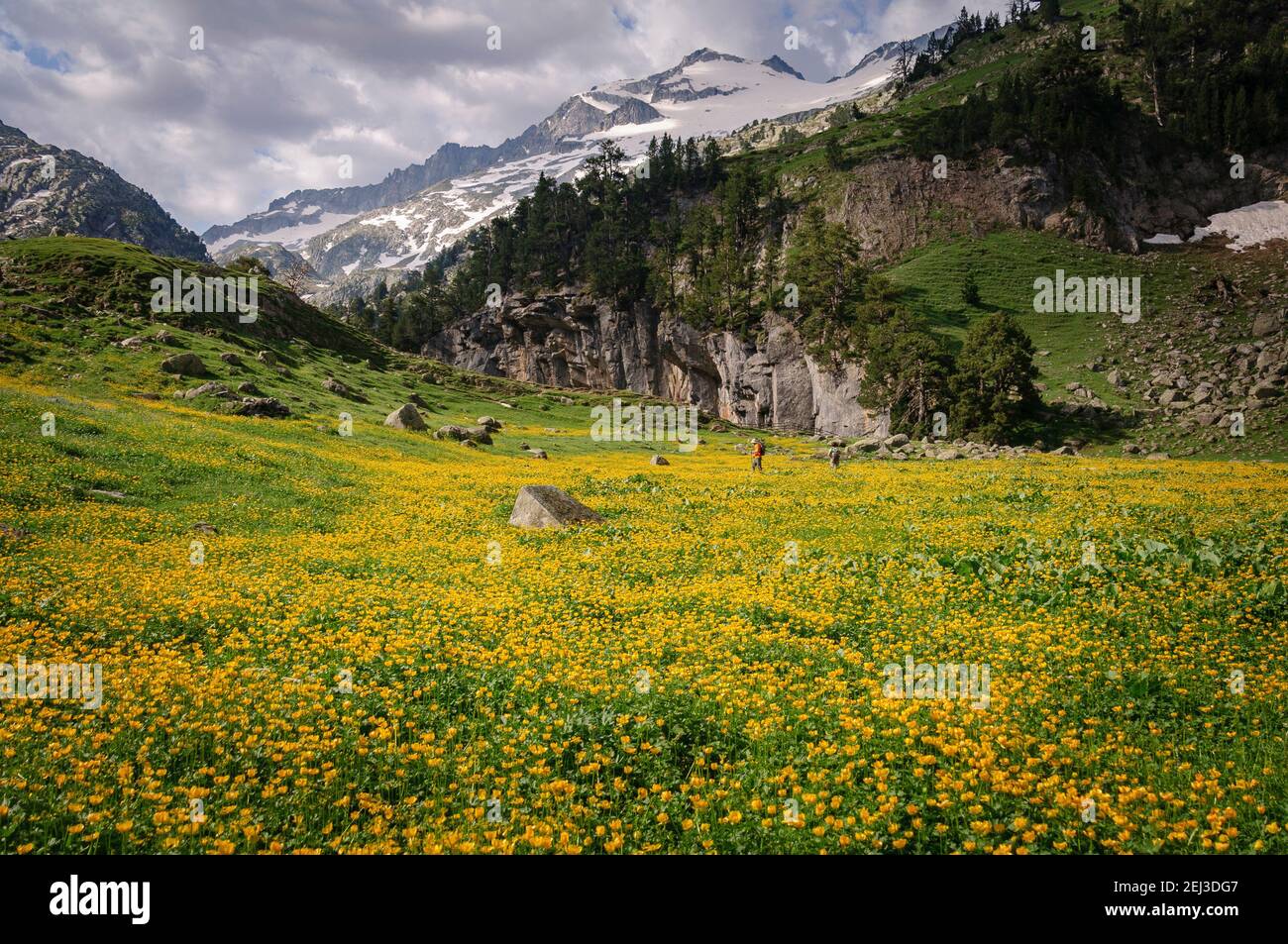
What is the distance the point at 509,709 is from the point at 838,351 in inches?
3704

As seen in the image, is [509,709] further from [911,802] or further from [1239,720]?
[1239,720]

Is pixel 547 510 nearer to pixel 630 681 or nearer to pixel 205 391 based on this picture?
pixel 630 681

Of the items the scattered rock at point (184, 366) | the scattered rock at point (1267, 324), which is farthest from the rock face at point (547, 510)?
the scattered rock at point (1267, 324)

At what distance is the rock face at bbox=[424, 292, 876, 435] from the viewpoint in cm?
10044

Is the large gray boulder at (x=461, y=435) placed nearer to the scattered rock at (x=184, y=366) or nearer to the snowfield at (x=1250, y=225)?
the scattered rock at (x=184, y=366)

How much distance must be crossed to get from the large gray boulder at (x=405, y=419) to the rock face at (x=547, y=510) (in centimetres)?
3655

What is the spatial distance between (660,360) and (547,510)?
123 m

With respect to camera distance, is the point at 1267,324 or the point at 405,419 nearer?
the point at 405,419

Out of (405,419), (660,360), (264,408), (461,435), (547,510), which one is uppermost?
(660,360)

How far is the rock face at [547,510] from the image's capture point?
20.8m

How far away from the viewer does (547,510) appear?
823 inches

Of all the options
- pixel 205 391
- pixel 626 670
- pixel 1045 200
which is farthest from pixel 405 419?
pixel 1045 200

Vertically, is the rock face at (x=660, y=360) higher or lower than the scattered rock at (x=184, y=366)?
higher
